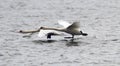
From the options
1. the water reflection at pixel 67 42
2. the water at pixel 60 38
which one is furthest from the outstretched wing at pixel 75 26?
the water reflection at pixel 67 42

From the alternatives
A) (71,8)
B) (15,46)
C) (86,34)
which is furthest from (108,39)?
(71,8)

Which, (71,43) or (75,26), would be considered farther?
(75,26)

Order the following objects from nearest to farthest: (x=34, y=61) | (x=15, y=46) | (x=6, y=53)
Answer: (x=34, y=61) < (x=6, y=53) < (x=15, y=46)

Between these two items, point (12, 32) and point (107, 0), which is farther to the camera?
point (107, 0)

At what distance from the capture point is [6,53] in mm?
20156

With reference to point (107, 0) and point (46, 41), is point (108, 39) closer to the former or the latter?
point (46, 41)

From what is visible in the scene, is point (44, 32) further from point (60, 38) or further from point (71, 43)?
point (71, 43)

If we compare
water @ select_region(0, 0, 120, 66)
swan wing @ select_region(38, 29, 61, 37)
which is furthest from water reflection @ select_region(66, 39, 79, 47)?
swan wing @ select_region(38, 29, 61, 37)

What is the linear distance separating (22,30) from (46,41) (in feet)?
7.39

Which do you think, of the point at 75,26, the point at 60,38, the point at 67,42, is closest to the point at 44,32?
the point at 60,38

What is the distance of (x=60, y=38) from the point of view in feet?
79.6

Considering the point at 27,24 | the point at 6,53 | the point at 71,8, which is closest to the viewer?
the point at 6,53

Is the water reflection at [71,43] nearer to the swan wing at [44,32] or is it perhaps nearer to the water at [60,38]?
the water at [60,38]

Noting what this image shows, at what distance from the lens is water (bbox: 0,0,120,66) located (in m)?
19.0
